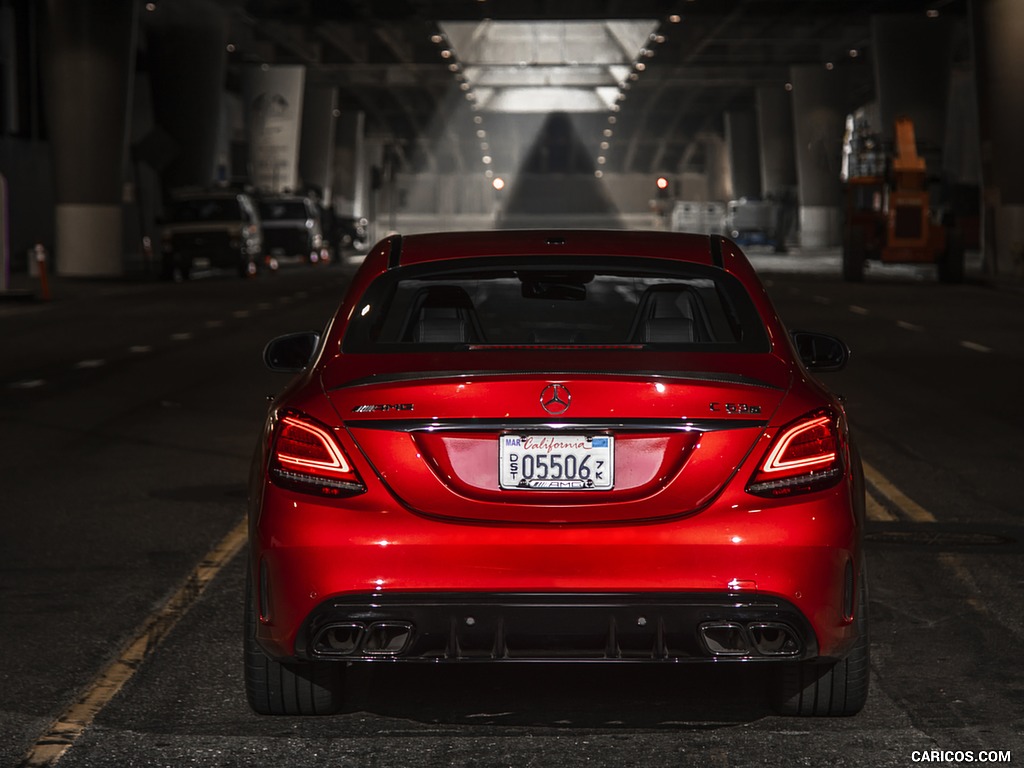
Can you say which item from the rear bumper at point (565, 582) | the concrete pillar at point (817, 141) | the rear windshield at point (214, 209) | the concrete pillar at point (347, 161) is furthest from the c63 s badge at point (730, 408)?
the concrete pillar at point (347, 161)

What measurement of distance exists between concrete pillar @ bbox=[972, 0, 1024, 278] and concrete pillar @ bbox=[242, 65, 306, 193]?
2958 cm

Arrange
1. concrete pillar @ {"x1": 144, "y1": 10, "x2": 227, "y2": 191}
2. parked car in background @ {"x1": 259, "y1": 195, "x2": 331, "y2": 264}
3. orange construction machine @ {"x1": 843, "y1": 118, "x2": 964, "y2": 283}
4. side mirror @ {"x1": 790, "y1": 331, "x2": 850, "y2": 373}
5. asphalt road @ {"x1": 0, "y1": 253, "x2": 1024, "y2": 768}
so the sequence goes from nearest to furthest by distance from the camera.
A: asphalt road @ {"x1": 0, "y1": 253, "x2": 1024, "y2": 768} → side mirror @ {"x1": 790, "y1": 331, "x2": 850, "y2": 373} → orange construction machine @ {"x1": 843, "y1": 118, "x2": 964, "y2": 283} → parked car in background @ {"x1": 259, "y1": 195, "x2": 331, "y2": 264} → concrete pillar @ {"x1": 144, "y1": 10, "x2": 227, "y2": 191}

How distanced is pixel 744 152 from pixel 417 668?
104072 millimetres

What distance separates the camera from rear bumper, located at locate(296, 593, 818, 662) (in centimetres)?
508

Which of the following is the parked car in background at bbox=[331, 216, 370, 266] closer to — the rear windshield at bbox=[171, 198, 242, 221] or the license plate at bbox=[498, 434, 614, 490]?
the rear windshield at bbox=[171, 198, 242, 221]

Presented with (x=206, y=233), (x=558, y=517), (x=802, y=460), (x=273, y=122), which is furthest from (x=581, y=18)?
(x=558, y=517)

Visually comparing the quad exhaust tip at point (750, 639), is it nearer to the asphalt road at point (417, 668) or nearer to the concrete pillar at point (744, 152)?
the asphalt road at point (417, 668)

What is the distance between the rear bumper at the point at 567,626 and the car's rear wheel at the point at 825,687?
403 millimetres

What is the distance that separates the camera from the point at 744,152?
356 feet

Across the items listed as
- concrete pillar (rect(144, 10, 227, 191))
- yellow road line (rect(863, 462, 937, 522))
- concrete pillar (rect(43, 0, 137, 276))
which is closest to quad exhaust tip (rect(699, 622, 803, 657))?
yellow road line (rect(863, 462, 937, 522))

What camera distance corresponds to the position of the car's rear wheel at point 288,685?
5.57 m

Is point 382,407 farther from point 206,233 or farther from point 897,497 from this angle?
point 206,233

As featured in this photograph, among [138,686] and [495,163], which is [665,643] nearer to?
[138,686]

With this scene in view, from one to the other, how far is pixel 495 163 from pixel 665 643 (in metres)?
147
